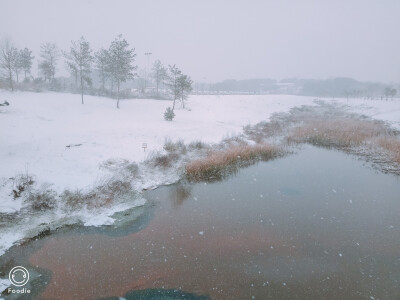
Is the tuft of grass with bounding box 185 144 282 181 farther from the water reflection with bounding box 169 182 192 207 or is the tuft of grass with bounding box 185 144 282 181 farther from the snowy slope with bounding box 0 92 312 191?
the snowy slope with bounding box 0 92 312 191

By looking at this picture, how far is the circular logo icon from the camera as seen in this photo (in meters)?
5.93

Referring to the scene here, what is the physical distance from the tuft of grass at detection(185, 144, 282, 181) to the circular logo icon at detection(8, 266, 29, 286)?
26.9 ft

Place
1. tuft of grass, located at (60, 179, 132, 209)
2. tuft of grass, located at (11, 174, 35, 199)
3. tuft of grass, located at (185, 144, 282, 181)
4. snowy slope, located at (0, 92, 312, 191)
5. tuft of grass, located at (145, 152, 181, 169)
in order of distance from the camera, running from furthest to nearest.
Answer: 1. tuft of grass, located at (145, 152, 181, 169)
2. tuft of grass, located at (185, 144, 282, 181)
3. snowy slope, located at (0, 92, 312, 191)
4. tuft of grass, located at (60, 179, 132, 209)
5. tuft of grass, located at (11, 174, 35, 199)

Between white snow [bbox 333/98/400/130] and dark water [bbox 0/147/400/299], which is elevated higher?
white snow [bbox 333/98/400/130]

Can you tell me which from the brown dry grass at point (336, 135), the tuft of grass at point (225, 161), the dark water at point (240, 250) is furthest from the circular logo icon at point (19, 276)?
the brown dry grass at point (336, 135)

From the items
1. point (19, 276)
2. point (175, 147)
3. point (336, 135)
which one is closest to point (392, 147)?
point (336, 135)

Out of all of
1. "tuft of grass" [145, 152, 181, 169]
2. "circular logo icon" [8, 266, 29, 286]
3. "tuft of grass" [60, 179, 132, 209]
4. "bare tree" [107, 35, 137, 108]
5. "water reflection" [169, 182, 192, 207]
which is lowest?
"circular logo icon" [8, 266, 29, 286]

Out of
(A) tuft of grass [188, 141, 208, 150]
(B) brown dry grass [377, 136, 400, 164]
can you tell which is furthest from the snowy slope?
(B) brown dry grass [377, 136, 400, 164]

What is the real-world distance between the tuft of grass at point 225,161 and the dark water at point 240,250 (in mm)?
1769

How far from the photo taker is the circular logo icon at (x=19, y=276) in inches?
234

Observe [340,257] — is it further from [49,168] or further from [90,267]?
[49,168]

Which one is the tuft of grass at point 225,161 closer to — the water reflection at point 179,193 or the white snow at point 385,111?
the water reflection at point 179,193

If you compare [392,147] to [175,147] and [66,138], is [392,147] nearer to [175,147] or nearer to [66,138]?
[175,147]

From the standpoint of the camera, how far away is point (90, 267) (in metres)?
6.53
